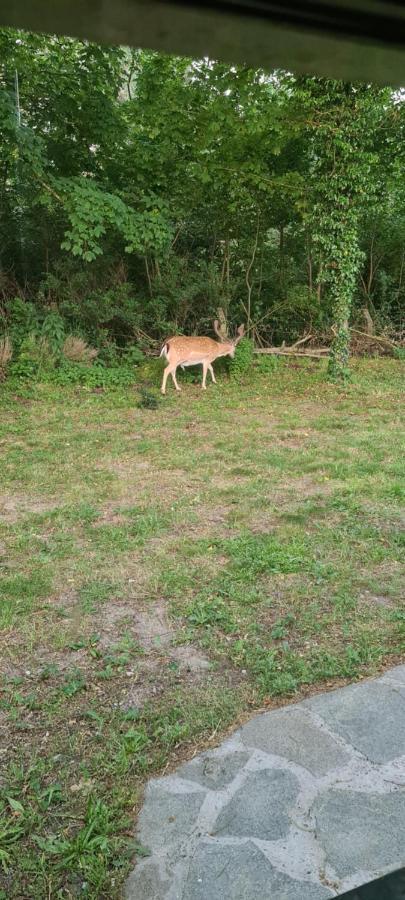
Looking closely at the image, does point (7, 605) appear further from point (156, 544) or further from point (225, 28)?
point (225, 28)

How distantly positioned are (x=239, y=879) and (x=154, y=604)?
161 cm

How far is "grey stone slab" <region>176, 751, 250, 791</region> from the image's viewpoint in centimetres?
198

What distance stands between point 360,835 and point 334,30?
1973mm

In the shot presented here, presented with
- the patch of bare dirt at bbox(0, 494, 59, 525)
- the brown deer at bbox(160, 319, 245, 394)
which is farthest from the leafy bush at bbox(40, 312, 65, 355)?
the patch of bare dirt at bbox(0, 494, 59, 525)

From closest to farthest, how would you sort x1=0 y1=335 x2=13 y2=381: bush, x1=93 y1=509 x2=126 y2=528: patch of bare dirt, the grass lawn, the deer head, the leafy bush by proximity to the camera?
the grass lawn
x1=93 y1=509 x2=126 y2=528: patch of bare dirt
x1=0 y1=335 x2=13 y2=381: bush
the leafy bush
the deer head

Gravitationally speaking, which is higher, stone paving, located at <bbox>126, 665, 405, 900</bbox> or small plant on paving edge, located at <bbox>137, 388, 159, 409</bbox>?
small plant on paving edge, located at <bbox>137, 388, 159, 409</bbox>

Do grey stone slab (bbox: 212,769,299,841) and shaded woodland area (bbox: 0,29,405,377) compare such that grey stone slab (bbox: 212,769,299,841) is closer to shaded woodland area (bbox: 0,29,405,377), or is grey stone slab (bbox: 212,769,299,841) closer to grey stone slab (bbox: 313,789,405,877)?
grey stone slab (bbox: 313,789,405,877)

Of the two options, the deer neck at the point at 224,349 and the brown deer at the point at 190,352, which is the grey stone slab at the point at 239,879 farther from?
the deer neck at the point at 224,349

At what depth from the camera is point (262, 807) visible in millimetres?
1863

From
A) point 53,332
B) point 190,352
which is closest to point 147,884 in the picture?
point 190,352

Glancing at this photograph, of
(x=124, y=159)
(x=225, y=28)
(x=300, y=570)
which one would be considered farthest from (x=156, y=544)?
(x=124, y=159)

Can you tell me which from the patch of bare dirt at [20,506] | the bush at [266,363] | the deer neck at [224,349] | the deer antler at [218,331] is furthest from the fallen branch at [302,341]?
the patch of bare dirt at [20,506]

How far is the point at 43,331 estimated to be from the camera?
893 cm

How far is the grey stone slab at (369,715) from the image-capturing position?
2.12m
